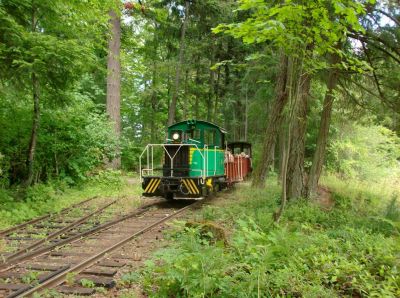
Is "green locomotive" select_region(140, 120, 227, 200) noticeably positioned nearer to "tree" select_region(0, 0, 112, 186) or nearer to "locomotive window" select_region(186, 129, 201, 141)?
"locomotive window" select_region(186, 129, 201, 141)

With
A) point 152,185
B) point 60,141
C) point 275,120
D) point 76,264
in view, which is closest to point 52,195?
point 60,141

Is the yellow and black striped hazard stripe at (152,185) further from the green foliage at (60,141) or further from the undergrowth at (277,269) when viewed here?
the undergrowth at (277,269)

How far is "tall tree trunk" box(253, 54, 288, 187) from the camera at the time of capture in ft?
42.4

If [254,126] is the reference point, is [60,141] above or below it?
below

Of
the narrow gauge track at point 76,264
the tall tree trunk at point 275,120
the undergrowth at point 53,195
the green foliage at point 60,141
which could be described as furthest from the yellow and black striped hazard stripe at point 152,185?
the tall tree trunk at point 275,120

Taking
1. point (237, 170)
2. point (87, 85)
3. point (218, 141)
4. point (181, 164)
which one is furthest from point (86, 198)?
point (87, 85)

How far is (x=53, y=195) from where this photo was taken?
1191 centimetres

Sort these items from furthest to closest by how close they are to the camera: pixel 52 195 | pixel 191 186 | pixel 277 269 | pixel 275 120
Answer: pixel 275 120
pixel 191 186
pixel 52 195
pixel 277 269

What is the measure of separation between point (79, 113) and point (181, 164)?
5.10 metres

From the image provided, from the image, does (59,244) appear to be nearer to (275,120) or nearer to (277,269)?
(277,269)

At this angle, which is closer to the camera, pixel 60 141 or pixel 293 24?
pixel 293 24

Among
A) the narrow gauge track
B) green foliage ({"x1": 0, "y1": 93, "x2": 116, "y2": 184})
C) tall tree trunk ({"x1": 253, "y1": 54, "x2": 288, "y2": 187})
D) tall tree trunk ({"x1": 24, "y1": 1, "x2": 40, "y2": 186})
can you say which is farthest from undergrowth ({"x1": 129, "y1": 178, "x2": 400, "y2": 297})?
green foliage ({"x1": 0, "y1": 93, "x2": 116, "y2": 184})

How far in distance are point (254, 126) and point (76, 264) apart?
56.8 feet

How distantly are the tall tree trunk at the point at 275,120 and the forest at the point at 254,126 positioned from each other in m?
0.05
